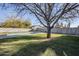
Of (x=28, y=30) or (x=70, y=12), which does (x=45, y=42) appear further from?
(x=70, y=12)

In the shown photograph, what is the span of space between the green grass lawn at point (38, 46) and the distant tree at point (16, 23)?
0.32 ft

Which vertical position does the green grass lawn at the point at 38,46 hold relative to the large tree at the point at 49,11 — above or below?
below

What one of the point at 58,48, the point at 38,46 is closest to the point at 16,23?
the point at 38,46

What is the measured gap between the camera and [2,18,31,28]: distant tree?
216cm

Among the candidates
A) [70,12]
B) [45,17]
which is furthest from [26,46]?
[70,12]

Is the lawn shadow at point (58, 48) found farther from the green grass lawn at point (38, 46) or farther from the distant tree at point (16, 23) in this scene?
the distant tree at point (16, 23)

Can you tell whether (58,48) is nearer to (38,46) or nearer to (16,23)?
(38,46)

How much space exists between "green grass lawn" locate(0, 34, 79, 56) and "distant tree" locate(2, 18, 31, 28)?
0.10 m

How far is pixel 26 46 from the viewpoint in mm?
2152

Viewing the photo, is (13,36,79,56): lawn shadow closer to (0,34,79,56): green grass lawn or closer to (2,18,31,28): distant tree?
(0,34,79,56): green grass lawn

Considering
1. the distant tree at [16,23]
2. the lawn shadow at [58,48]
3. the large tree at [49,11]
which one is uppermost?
the large tree at [49,11]

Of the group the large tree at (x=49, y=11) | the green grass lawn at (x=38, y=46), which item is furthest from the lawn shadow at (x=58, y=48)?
the large tree at (x=49, y=11)

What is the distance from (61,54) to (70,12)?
0.35m

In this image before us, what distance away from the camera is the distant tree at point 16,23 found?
2.16 metres
